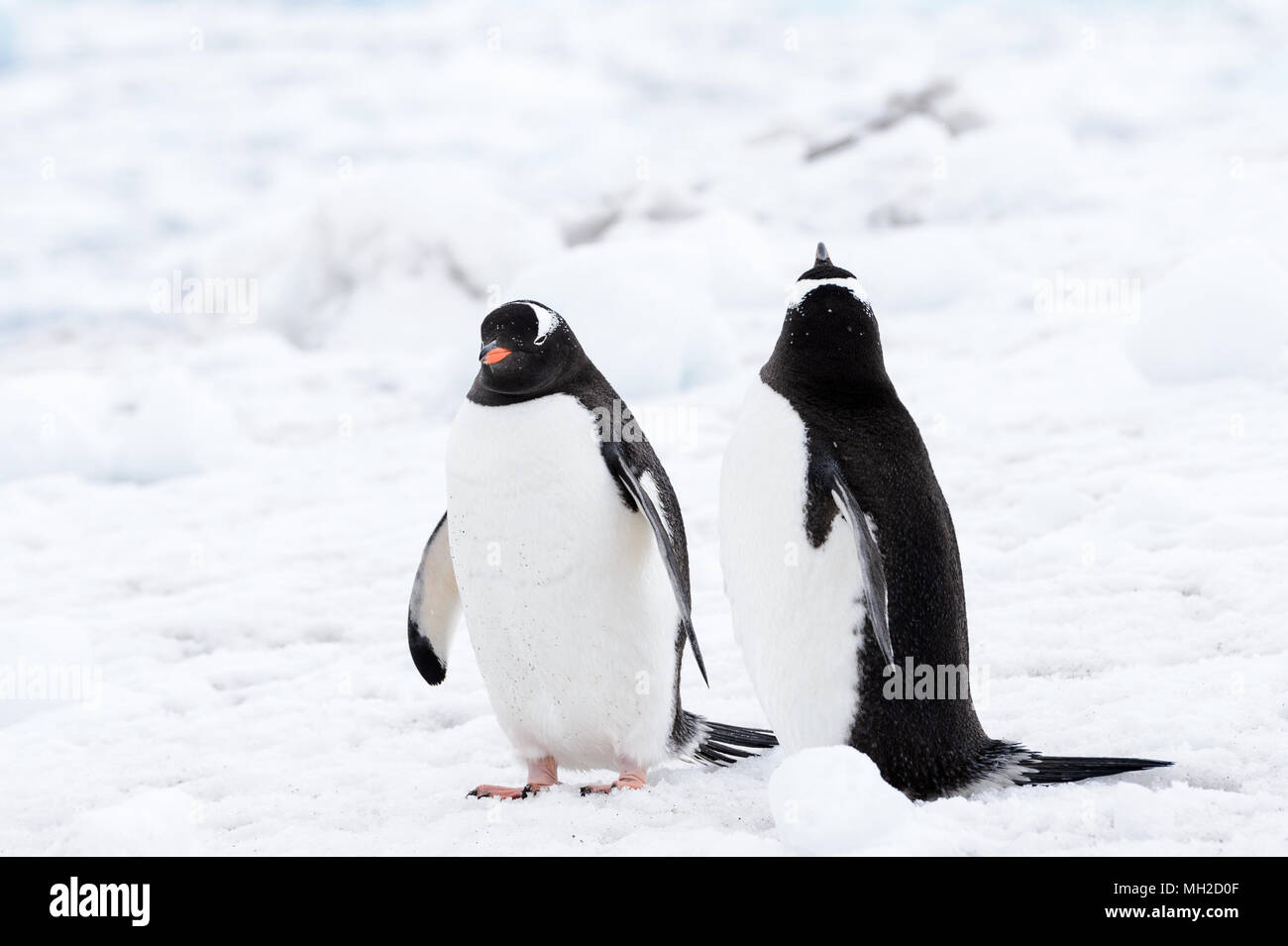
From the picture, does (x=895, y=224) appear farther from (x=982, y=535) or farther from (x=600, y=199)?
(x=982, y=535)

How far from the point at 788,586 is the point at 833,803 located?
530mm

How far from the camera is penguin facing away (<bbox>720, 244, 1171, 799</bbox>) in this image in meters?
2.39

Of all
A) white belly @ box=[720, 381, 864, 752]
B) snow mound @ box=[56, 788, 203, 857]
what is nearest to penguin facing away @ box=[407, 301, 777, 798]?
white belly @ box=[720, 381, 864, 752]

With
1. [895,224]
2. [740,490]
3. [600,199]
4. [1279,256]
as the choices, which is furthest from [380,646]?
[600,199]

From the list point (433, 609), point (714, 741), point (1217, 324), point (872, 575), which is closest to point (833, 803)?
point (872, 575)

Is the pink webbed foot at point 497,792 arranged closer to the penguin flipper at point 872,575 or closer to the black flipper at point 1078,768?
the penguin flipper at point 872,575

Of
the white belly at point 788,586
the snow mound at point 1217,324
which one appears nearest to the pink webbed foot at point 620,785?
the white belly at point 788,586

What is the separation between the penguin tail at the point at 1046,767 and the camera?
2.38 m

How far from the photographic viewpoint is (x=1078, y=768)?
94.4 inches

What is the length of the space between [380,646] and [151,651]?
91 centimetres

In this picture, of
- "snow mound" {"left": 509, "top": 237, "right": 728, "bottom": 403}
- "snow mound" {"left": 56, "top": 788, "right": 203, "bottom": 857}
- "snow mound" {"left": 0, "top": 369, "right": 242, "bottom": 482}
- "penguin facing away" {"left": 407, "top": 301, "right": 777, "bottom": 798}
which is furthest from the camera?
"snow mound" {"left": 0, "top": 369, "right": 242, "bottom": 482}

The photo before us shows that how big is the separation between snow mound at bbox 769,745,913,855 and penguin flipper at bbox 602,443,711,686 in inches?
19.2

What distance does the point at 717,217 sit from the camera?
43.8 feet

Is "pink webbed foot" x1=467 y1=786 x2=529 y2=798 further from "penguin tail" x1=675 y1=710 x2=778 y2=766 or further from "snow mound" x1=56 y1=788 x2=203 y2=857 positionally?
"snow mound" x1=56 y1=788 x2=203 y2=857
